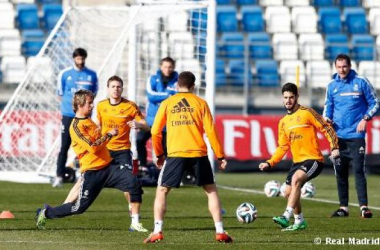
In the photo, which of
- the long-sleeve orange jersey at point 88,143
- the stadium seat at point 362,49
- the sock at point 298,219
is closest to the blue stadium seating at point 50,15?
the stadium seat at point 362,49

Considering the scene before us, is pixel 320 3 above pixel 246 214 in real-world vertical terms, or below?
above

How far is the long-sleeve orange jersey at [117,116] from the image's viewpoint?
14.2 meters

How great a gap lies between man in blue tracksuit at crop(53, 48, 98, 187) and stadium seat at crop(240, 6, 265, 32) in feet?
40.9

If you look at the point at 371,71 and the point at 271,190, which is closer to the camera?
the point at 271,190

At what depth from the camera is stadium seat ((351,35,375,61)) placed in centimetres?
2907

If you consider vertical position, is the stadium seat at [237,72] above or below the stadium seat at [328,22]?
below

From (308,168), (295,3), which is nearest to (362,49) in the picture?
(295,3)

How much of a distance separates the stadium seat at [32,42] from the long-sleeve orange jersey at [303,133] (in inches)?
601

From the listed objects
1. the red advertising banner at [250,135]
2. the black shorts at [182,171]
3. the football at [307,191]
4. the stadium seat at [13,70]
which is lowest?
the football at [307,191]

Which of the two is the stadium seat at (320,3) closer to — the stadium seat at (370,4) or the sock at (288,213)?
the stadium seat at (370,4)

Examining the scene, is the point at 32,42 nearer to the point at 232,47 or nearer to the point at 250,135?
the point at 232,47

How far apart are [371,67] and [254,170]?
4.18 metres

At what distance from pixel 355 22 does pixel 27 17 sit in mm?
9043

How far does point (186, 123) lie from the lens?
37.0 feet
